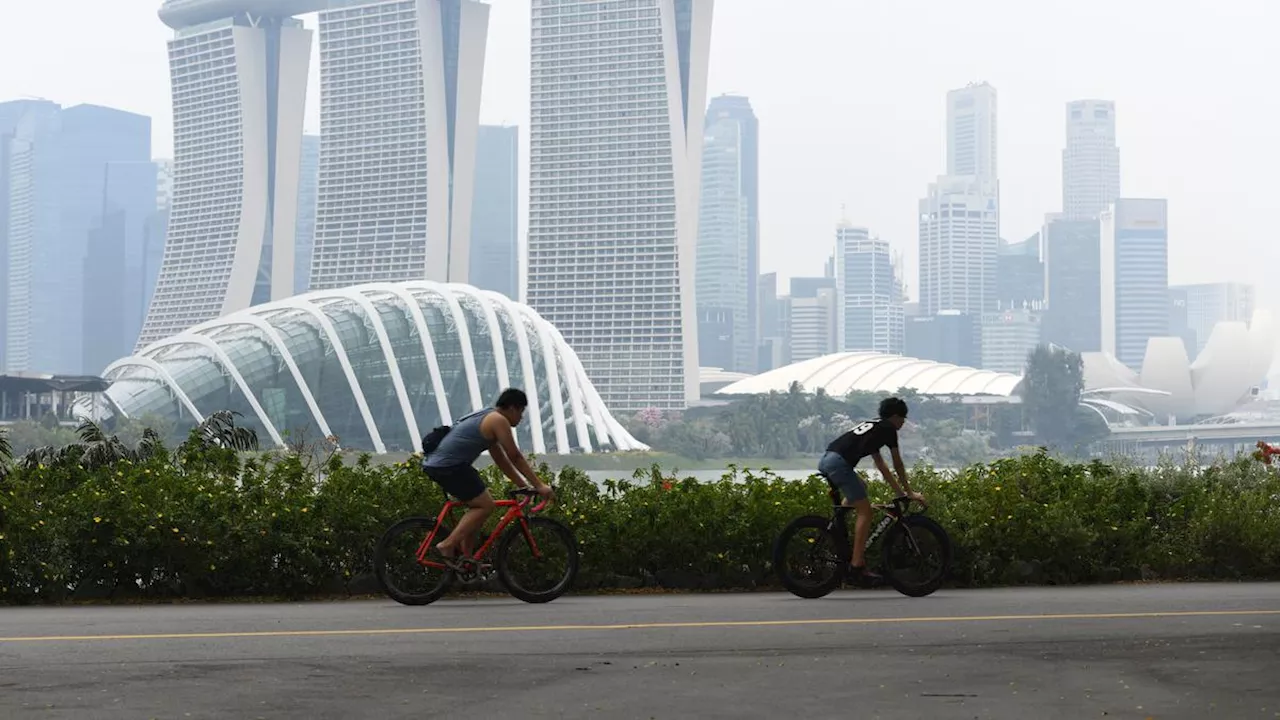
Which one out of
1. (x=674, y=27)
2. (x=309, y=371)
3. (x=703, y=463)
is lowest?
(x=703, y=463)

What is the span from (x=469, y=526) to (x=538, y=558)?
2.15 feet

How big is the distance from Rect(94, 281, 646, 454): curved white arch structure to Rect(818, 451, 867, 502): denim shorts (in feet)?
341

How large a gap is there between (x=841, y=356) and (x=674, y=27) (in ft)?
147

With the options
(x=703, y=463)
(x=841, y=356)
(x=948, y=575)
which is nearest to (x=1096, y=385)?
(x=841, y=356)

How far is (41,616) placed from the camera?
1155 centimetres

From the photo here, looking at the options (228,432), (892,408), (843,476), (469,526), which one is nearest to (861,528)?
(843,476)

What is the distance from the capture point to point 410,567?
1221 centimetres

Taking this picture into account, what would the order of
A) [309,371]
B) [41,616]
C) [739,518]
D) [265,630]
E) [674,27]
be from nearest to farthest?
1. [265,630]
2. [41,616]
3. [739,518]
4. [309,371]
5. [674,27]

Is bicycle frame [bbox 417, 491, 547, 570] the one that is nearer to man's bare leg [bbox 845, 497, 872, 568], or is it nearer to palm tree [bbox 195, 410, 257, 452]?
man's bare leg [bbox 845, 497, 872, 568]

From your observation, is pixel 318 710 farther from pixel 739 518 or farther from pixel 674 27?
pixel 674 27

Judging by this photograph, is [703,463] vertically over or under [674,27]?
under

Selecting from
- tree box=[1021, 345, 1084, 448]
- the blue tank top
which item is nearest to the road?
the blue tank top

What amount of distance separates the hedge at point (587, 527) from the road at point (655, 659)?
64cm

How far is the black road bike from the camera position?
1262 cm
